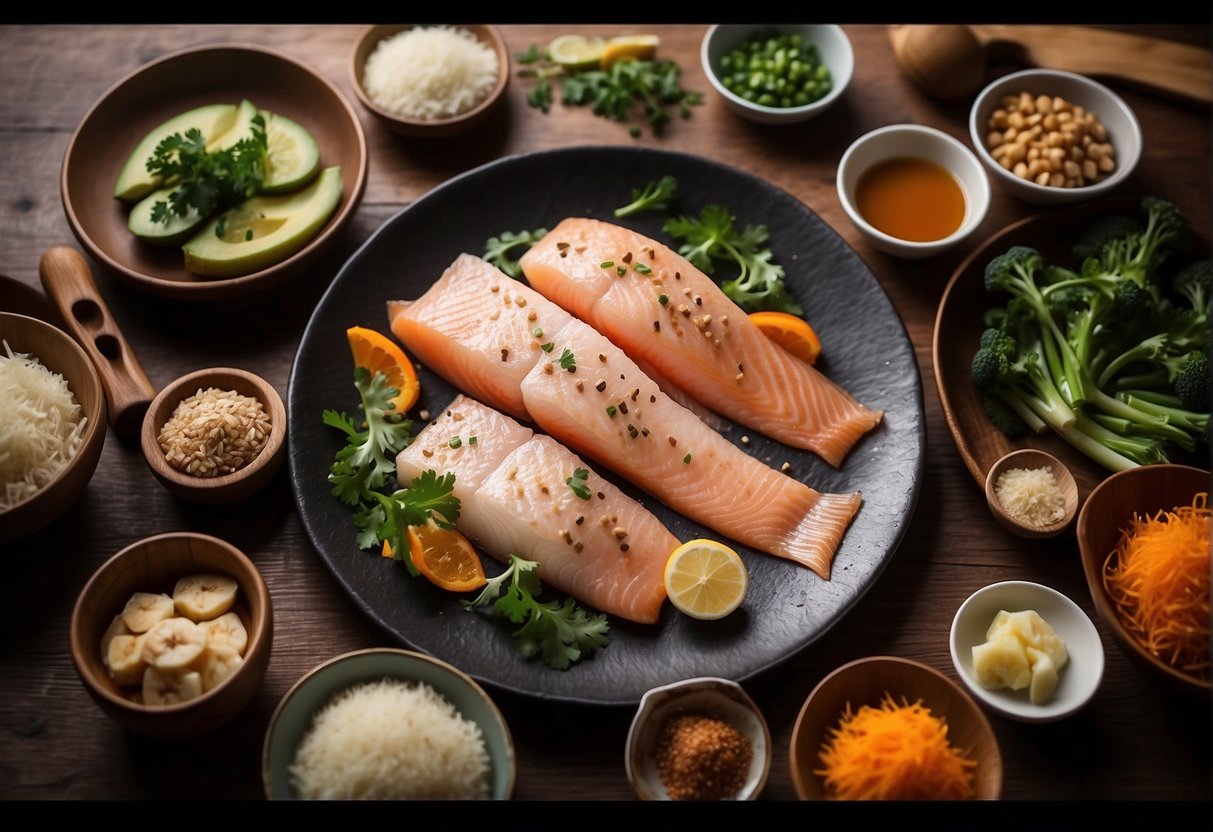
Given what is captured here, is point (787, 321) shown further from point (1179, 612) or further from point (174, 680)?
point (174, 680)

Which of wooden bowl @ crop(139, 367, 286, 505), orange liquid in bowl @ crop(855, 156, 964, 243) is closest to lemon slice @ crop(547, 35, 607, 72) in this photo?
orange liquid in bowl @ crop(855, 156, 964, 243)

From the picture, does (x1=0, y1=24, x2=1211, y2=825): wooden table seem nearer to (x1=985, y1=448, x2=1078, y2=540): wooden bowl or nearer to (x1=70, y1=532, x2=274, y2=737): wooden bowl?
(x1=985, y1=448, x2=1078, y2=540): wooden bowl

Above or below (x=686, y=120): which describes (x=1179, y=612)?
below

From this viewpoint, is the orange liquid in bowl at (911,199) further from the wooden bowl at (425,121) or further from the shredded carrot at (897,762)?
the shredded carrot at (897,762)

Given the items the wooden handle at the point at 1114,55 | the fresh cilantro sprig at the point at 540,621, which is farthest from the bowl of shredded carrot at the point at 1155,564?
the wooden handle at the point at 1114,55

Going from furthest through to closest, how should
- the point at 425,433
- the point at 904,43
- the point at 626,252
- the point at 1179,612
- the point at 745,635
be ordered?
1. the point at 904,43
2. the point at 626,252
3. the point at 425,433
4. the point at 745,635
5. the point at 1179,612

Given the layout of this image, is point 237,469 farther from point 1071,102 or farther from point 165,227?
point 1071,102
